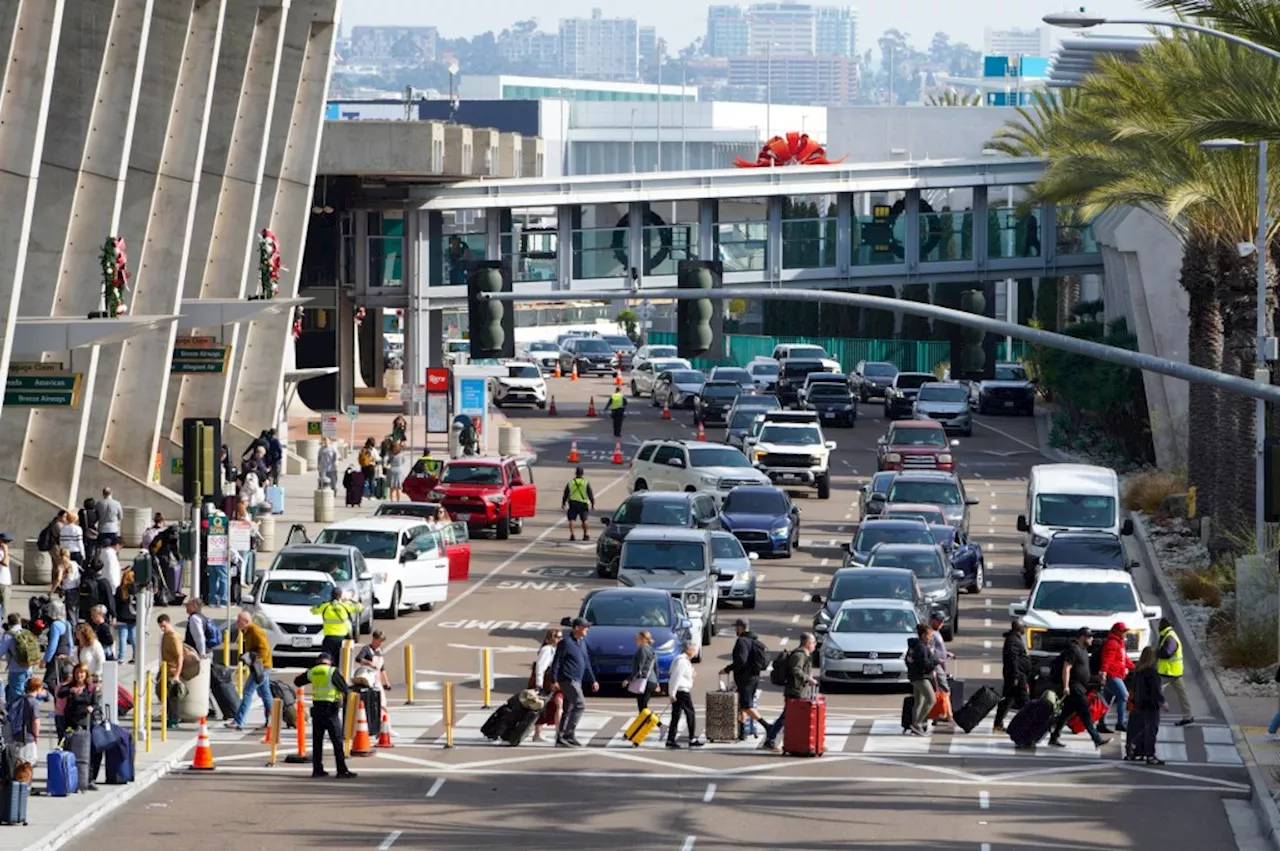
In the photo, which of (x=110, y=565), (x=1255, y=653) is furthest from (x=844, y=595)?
(x=110, y=565)

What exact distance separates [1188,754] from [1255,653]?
635 cm

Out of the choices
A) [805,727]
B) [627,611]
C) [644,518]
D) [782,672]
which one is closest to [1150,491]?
[644,518]

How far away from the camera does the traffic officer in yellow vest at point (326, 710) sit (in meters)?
26.3

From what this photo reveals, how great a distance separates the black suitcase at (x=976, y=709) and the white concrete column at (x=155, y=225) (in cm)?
2503

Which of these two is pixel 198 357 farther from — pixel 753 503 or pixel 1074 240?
pixel 1074 240

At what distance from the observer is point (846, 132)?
15625 centimetres

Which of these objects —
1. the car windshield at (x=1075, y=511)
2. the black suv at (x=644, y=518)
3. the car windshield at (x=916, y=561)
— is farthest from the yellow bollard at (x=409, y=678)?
the car windshield at (x=1075, y=511)

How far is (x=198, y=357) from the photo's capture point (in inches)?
2108

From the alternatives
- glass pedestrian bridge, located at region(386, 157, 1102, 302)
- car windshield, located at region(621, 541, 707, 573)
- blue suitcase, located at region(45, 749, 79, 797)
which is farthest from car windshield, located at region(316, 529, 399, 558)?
glass pedestrian bridge, located at region(386, 157, 1102, 302)

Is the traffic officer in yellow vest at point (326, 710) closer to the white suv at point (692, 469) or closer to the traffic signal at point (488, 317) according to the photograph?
the traffic signal at point (488, 317)

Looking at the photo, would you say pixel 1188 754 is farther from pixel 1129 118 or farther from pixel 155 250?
pixel 155 250

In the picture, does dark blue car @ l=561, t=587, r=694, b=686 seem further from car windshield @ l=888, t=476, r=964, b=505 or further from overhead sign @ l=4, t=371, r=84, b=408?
car windshield @ l=888, t=476, r=964, b=505

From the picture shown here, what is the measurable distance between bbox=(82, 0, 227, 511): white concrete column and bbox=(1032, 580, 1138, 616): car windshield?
22201 mm

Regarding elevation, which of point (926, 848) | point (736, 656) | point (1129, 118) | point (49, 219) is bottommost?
point (926, 848)
